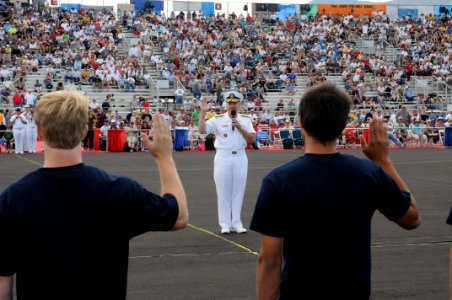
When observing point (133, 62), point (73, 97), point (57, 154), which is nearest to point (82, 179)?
point (57, 154)

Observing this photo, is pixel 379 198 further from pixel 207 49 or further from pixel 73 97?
pixel 207 49

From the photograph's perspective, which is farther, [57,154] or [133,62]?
[133,62]

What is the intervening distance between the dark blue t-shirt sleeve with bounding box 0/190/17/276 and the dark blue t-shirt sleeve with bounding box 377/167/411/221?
5.90 feet

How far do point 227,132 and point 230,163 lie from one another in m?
0.48

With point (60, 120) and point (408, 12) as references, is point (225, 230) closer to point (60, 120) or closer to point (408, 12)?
point (60, 120)

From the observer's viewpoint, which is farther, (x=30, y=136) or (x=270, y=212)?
(x=30, y=136)

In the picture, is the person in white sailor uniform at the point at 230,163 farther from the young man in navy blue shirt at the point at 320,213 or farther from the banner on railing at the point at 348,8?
the banner on railing at the point at 348,8

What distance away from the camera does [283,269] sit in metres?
3.75

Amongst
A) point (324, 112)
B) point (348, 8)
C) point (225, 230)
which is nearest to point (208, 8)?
point (348, 8)

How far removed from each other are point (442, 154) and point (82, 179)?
2723 centimetres

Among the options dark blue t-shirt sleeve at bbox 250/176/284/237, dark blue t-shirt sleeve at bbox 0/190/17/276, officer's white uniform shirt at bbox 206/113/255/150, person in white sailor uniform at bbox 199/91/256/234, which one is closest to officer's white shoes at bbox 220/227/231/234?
person in white sailor uniform at bbox 199/91/256/234

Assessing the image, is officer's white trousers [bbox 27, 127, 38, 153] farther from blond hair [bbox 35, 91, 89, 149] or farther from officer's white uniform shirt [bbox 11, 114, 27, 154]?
blond hair [bbox 35, 91, 89, 149]

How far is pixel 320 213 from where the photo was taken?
360 centimetres

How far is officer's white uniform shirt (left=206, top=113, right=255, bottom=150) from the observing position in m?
10.9
